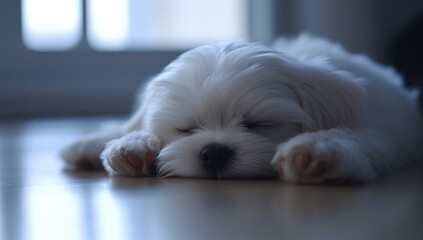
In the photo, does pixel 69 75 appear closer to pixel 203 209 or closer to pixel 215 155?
pixel 215 155

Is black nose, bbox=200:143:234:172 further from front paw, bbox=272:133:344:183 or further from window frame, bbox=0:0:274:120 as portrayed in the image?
window frame, bbox=0:0:274:120

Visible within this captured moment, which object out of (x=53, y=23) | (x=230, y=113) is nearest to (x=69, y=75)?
(x=53, y=23)

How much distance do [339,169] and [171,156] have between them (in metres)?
0.45

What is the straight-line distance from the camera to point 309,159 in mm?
1646

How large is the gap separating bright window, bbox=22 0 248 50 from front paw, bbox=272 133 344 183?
14.5ft

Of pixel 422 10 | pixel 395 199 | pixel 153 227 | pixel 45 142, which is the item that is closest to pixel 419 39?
pixel 422 10

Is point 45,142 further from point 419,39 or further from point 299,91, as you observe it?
point 419,39

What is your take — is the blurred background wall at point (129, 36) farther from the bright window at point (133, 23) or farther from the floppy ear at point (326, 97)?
the floppy ear at point (326, 97)

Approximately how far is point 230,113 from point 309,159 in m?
0.32

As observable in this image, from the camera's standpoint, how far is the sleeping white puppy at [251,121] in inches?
71.3

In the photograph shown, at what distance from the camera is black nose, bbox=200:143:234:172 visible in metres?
1.81

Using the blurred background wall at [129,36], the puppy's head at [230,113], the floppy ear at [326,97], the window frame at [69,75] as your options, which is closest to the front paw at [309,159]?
the puppy's head at [230,113]

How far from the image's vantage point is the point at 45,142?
3.26 m

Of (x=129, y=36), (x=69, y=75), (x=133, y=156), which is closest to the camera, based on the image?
(x=133, y=156)
